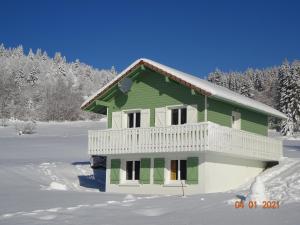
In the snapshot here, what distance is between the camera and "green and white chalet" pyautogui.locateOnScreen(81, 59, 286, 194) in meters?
22.0

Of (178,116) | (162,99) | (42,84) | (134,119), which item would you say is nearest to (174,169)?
(178,116)

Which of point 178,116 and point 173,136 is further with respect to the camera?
Answer: point 178,116

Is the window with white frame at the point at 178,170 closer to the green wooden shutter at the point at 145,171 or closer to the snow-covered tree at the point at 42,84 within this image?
the green wooden shutter at the point at 145,171

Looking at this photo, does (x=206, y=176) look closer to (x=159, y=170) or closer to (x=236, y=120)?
(x=159, y=170)

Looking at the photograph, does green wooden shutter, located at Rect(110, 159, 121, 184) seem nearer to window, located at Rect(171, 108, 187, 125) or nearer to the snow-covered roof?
the snow-covered roof

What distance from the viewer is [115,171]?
2527cm

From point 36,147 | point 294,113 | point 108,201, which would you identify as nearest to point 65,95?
point 294,113

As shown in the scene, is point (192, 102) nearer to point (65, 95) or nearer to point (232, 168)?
point (232, 168)

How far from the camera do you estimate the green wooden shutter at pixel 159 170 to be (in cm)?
2352

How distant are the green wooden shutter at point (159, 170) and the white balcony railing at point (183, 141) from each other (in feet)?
3.87

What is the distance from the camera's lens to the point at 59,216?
13.9m

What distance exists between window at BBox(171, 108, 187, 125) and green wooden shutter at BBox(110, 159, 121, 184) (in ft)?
12.0

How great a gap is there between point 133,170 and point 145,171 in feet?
3.34

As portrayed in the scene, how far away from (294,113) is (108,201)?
51.3m
